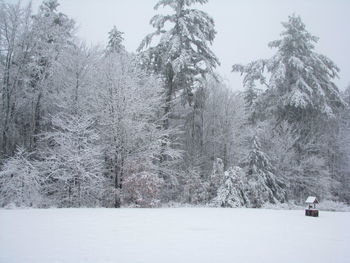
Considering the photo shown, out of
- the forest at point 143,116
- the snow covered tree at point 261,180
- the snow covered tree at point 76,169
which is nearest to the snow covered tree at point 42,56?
the forest at point 143,116

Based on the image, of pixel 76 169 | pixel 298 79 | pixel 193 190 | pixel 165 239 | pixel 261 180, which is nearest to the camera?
pixel 165 239

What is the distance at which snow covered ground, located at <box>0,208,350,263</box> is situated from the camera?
4707mm

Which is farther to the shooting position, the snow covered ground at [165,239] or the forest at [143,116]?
the forest at [143,116]

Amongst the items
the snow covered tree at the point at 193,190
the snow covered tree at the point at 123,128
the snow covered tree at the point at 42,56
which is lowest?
the snow covered tree at the point at 193,190

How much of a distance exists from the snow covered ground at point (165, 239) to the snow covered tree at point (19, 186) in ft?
24.7

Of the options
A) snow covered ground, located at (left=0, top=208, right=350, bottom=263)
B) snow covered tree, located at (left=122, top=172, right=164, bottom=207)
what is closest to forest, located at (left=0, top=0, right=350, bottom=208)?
snow covered tree, located at (left=122, top=172, right=164, bottom=207)

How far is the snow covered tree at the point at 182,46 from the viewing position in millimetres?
19531

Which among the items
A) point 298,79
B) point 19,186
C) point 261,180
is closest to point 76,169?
point 19,186

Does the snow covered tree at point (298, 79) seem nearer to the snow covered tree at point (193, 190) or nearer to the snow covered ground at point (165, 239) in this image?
the snow covered tree at point (193, 190)

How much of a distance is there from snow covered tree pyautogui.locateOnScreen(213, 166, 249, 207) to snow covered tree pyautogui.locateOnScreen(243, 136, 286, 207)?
1277 mm

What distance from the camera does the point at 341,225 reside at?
7.90 meters

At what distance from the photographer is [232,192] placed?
56.6 feet

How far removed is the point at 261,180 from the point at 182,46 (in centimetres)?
965

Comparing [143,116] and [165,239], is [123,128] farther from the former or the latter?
[165,239]
